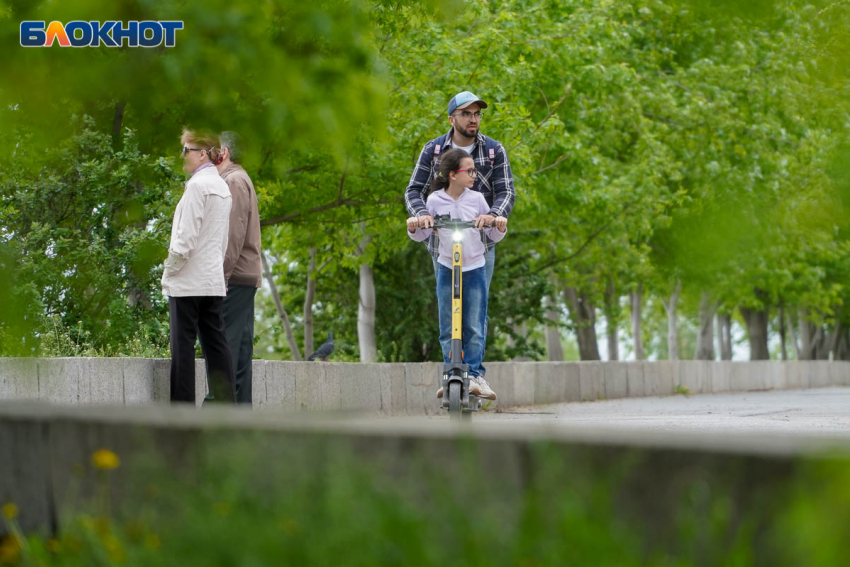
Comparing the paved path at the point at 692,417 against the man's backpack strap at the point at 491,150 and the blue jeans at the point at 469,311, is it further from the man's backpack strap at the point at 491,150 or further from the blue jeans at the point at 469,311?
the man's backpack strap at the point at 491,150

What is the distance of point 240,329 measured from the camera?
7.90 meters

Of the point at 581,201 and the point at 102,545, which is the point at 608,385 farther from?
the point at 102,545

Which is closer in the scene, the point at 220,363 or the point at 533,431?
the point at 533,431

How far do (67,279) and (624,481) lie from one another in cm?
137

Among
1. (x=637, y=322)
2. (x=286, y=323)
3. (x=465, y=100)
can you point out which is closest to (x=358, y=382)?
(x=465, y=100)

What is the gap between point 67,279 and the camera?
9.16ft

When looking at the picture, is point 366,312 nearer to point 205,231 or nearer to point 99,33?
point 205,231

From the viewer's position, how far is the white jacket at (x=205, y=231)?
7066 mm

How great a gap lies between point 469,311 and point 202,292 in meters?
1.60

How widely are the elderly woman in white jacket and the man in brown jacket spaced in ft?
0.90

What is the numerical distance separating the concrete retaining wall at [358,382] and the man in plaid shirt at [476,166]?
1.43 metres

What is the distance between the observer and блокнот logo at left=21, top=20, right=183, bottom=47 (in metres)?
2.20

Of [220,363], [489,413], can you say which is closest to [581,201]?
[489,413]

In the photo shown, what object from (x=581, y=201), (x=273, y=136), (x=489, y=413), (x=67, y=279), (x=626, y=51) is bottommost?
(x=489, y=413)
